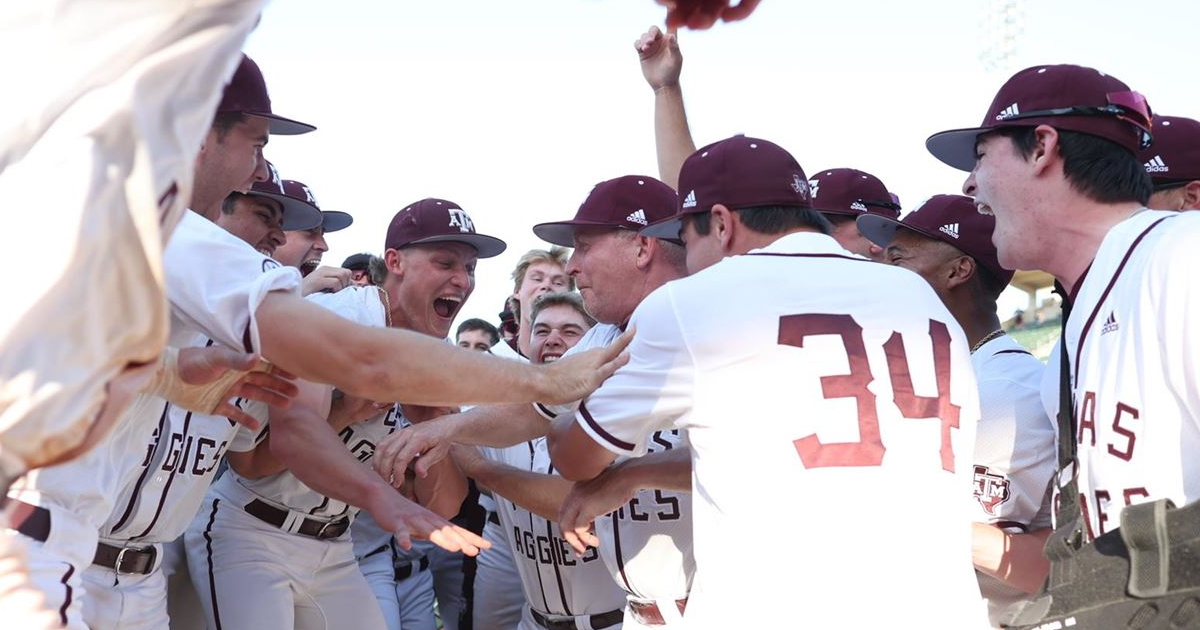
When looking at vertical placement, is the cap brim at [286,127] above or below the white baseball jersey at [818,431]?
above

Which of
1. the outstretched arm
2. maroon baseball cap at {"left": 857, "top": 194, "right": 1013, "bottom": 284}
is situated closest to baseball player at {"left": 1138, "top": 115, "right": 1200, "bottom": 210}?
maroon baseball cap at {"left": 857, "top": 194, "right": 1013, "bottom": 284}

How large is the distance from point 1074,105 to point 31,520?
10.9 ft

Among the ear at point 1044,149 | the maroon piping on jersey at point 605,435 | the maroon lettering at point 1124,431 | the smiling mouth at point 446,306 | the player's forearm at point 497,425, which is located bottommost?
the player's forearm at point 497,425

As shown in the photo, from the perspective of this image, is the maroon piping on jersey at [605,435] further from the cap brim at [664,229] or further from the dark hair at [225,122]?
the dark hair at [225,122]

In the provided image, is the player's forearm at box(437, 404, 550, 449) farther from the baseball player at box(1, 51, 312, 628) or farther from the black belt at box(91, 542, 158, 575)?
the black belt at box(91, 542, 158, 575)

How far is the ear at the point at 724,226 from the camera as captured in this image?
12.4 feet

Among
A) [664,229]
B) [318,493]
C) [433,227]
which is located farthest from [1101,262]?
[433,227]

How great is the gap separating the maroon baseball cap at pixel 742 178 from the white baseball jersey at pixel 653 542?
97cm

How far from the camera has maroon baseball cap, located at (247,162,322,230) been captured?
216 inches

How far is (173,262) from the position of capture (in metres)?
3.02

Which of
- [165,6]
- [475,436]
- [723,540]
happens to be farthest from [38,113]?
[475,436]

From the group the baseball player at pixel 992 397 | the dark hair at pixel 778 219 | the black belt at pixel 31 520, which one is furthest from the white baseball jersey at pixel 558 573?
the black belt at pixel 31 520

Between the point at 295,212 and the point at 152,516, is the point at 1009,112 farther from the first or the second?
the point at 295,212

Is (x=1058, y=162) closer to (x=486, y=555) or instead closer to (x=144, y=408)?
(x=144, y=408)
